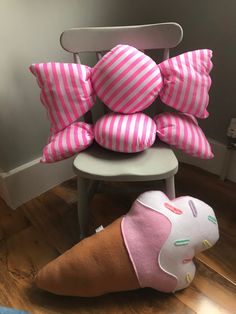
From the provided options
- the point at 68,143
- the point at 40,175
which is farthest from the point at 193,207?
the point at 40,175

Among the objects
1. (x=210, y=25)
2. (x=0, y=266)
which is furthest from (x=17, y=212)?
(x=210, y=25)

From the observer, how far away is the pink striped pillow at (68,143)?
2.66 ft

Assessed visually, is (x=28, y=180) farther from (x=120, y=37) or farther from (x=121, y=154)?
(x=120, y=37)

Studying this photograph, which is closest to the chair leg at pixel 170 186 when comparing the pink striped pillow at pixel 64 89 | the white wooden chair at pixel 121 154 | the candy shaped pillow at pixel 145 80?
the white wooden chair at pixel 121 154

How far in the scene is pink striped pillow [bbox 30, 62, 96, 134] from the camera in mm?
813

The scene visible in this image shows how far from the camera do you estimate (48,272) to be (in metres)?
0.81

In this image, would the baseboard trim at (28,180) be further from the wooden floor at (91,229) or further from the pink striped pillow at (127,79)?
the pink striped pillow at (127,79)

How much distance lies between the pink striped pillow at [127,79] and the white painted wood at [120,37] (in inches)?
3.8

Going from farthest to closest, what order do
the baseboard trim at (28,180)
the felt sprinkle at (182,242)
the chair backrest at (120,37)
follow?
the baseboard trim at (28,180), the chair backrest at (120,37), the felt sprinkle at (182,242)

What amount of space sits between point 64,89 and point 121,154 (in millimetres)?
248

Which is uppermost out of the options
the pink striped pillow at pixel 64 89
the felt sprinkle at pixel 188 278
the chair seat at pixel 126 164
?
the pink striped pillow at pixel 64 89

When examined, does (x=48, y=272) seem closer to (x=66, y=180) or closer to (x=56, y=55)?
(x=66, y=180)

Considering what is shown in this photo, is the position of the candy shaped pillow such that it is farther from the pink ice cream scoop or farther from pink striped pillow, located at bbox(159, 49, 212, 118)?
the pink ice cream scoop

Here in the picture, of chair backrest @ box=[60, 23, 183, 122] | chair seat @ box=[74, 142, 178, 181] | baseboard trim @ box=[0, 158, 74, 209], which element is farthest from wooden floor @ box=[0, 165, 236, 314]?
chair backrest @ box=[60, 23, 183, 122]
